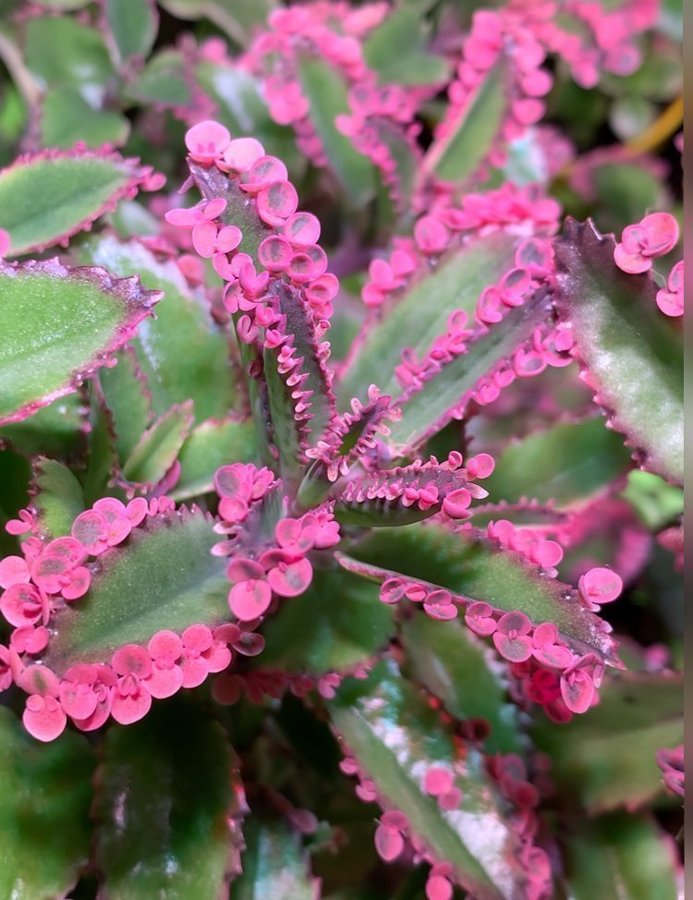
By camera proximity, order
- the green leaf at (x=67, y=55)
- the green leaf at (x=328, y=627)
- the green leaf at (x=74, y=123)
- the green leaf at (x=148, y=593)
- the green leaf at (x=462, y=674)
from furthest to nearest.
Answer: the green leaf at (x=67, y=55) → the green leaf at (x=74, y=123) → the green leaf at (x=462, y=674) → the green leaf at (x=328, y=627) → the green leaf at (x=148, y=593)

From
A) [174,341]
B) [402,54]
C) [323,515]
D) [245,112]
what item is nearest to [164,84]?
[245,112]

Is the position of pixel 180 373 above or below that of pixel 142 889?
above

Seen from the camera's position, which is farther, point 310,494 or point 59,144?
point 59,144

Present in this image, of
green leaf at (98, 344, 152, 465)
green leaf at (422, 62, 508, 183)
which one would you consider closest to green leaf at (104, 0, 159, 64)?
green leaf at (422, 62, 508, 183)

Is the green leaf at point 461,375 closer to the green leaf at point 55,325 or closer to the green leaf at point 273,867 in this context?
the green leaf at point 55,325

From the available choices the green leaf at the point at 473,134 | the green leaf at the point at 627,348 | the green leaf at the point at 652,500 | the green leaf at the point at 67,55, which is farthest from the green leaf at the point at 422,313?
the green leaf at the point at 67,55

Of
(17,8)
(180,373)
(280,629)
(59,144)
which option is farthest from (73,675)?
(17,8)

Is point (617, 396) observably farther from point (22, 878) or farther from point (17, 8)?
point (17, 8)
